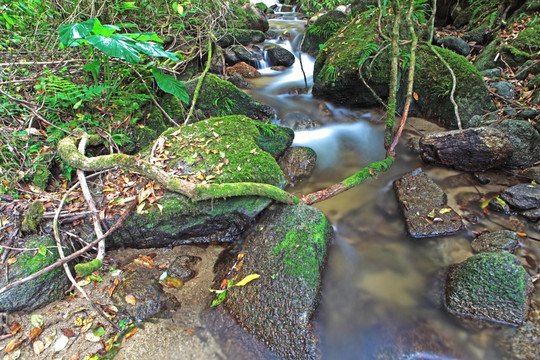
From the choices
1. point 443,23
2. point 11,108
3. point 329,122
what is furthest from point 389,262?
point 443,23

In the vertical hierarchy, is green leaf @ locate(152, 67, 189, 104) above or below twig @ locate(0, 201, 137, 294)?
above

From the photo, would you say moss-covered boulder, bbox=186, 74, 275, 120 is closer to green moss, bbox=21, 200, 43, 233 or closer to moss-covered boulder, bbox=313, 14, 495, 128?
moss-covered boulder, bbox=313, 14, 495, 128

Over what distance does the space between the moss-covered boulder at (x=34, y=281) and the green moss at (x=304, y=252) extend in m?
2.37

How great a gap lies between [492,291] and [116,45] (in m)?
4.86

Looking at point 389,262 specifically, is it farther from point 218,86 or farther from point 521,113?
point 218,86

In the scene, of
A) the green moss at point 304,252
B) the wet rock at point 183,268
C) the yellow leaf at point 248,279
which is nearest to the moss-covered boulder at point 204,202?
the wet rock at point 183,268

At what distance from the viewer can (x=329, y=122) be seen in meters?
6.46

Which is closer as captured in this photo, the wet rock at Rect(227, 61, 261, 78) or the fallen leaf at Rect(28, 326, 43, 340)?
the fallen leaf at Rect(28, 326, 43, 340)

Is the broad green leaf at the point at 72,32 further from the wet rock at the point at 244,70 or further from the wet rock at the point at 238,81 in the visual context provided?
the wet rock at the point at 244,70

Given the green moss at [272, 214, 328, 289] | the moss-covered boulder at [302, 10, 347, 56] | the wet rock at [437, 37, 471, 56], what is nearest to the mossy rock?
the wet rock at [437, 37, 471, 56]

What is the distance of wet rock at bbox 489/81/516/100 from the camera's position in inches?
214

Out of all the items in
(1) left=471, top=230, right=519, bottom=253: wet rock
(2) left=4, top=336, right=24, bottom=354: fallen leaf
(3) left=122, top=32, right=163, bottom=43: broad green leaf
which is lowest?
(1) left=471, top=230, right=519, bottom=253: wet rock

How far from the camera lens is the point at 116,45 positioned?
3.14 metres

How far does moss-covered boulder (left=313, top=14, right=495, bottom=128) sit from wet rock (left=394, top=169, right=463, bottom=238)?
214cm
